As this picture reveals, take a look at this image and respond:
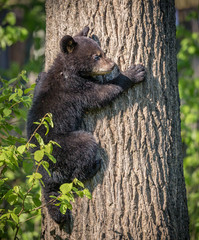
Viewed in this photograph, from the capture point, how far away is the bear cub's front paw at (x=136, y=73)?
2.70 meters

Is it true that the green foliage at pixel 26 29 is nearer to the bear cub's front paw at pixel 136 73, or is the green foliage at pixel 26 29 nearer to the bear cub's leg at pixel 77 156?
the bear cub's leg at pixel 77 156

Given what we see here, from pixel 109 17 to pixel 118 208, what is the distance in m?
1.88

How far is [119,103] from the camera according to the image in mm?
2850

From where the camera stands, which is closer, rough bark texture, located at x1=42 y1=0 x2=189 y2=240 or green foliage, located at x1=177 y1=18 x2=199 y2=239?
rough bark texture, located at x1=42 y1=0 x2=189 y2=240

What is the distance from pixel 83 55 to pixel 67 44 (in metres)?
0.26

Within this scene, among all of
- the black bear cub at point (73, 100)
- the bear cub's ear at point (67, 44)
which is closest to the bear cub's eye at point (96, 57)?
the black bear cub at point (73, 100)

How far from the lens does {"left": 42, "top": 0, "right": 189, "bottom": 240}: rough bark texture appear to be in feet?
9.10

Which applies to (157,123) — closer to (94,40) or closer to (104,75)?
(104,75)

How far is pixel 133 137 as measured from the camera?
2793mm

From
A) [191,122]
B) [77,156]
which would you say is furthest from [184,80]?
[77,156]

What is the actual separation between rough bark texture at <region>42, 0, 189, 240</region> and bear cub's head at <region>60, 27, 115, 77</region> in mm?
115

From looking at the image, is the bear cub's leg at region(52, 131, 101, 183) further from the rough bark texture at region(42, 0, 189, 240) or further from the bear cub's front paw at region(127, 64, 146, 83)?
the bear cub's front paw at region(127, 64, 146, 83)

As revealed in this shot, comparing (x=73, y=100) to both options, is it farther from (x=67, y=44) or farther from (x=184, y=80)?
(x=184, y=80)

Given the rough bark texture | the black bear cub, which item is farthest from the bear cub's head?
the rough bark texture
